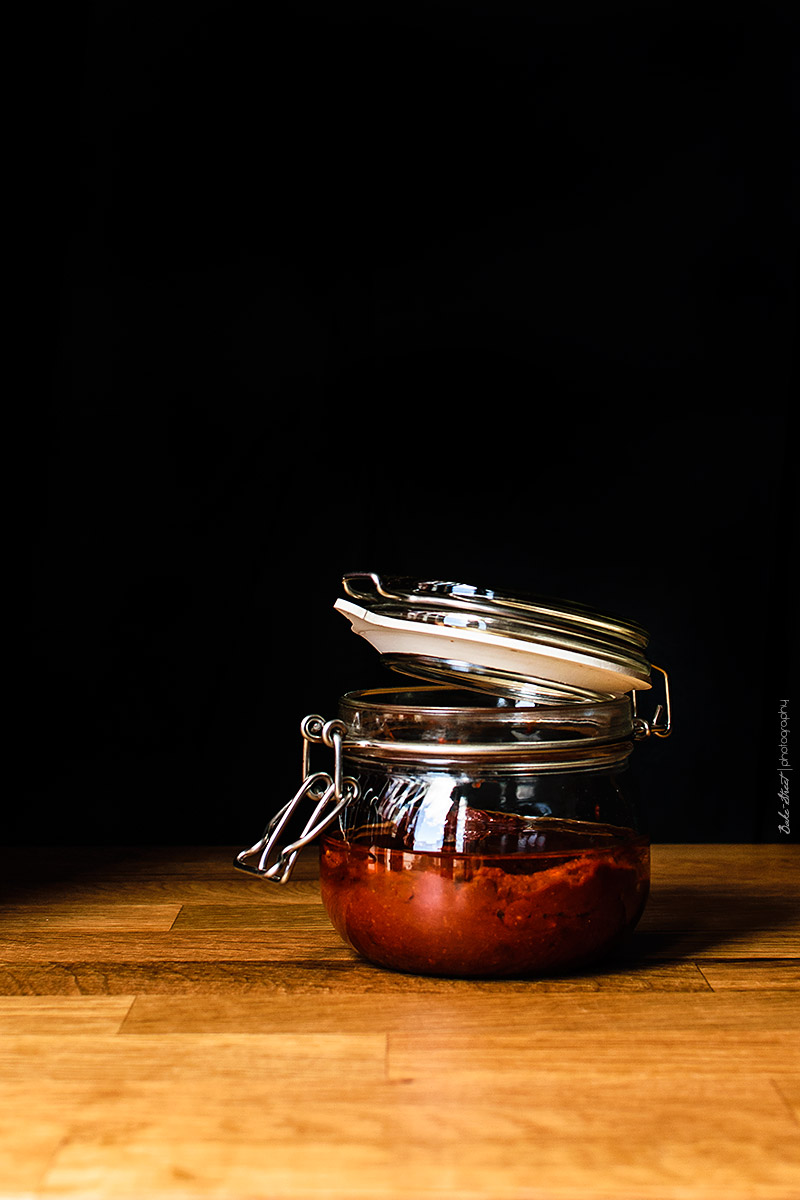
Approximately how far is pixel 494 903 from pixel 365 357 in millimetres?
582

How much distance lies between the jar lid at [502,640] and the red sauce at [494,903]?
0.31 ft

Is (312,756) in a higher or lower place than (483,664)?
lower

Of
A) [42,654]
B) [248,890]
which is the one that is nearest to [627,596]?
[248,890]

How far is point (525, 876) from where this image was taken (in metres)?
0.68

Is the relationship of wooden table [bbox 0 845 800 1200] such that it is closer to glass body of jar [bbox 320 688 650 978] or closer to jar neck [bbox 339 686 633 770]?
glass body of jar [bbox 320 688 650 978]

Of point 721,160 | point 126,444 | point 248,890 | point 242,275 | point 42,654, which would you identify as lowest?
point 248,890

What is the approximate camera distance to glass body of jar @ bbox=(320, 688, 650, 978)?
683 mm

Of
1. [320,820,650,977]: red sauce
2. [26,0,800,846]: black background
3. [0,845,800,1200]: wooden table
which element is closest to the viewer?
[0,845,800,1200]: wooden table

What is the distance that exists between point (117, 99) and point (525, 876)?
81 cm

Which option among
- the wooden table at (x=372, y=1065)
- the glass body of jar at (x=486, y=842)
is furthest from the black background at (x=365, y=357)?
the glass body of jar at (x=486, y=842)

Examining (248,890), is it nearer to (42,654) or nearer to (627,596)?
(42,654)

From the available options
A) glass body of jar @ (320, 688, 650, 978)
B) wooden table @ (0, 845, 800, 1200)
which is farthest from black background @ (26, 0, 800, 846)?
glass body of jar @ (320, 688, 650, 978)

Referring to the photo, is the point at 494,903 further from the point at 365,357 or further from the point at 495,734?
the point at 365,357

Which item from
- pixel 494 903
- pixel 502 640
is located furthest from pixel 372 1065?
pixel 502 640
